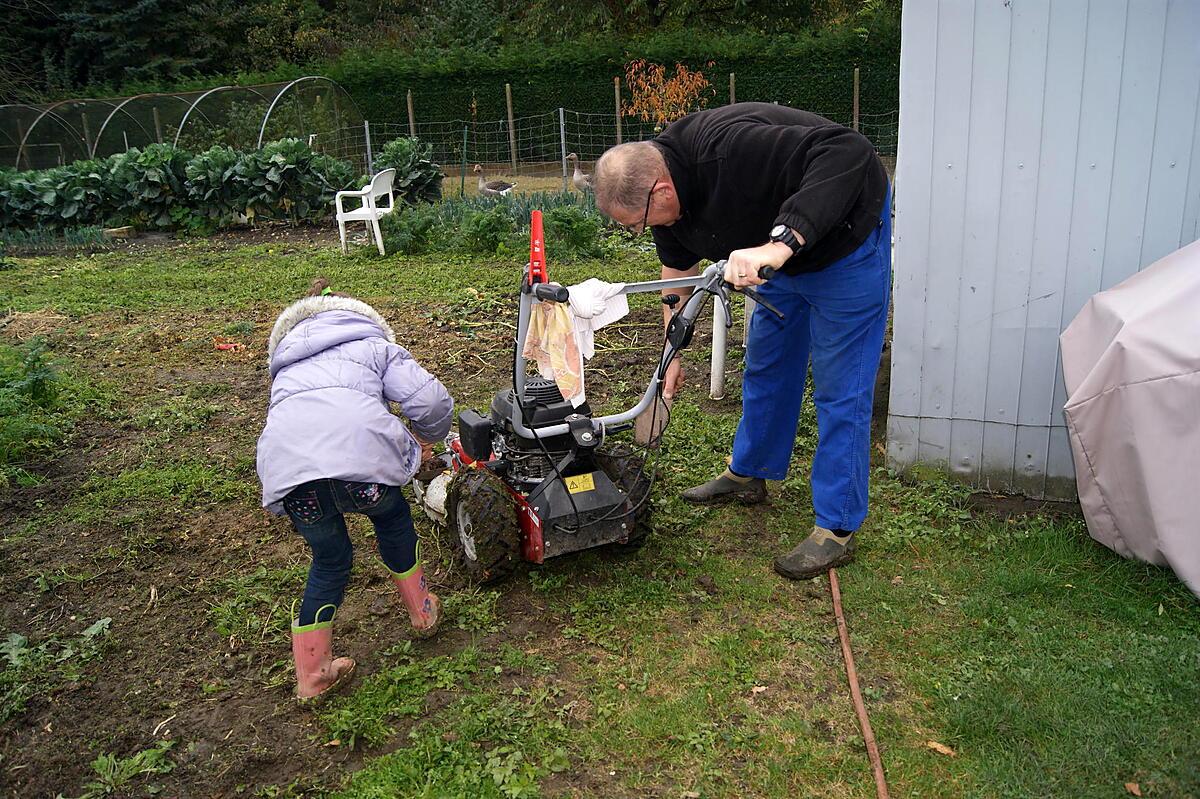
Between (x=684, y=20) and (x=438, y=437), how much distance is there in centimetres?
2282

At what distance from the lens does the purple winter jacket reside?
2.75 metres

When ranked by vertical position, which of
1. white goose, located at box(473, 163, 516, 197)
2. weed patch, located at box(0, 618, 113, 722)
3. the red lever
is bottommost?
weed patch, located at box(0, 618, 113, 722)

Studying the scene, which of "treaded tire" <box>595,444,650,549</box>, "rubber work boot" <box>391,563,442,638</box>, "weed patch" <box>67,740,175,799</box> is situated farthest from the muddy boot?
"treaded tire" <box>595,444,650,549</box>

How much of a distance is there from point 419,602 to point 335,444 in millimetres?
743

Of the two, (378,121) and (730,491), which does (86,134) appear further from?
(730,491)

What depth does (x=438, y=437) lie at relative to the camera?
322 cm

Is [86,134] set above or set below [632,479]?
above

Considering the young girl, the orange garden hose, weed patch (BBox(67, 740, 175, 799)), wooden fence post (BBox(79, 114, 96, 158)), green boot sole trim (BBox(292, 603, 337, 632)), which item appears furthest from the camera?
wooden fence post (BBox(79, 114, 96, 158))

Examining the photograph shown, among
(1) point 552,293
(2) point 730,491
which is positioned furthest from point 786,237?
(2) point 730,491

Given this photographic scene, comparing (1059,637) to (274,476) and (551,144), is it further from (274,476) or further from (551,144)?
(551,144)

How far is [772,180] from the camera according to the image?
3.21 meters

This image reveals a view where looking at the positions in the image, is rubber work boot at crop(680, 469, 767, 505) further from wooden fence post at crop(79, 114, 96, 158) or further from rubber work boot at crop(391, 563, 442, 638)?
wooden fence post at crop(79, 114, 96, 158)

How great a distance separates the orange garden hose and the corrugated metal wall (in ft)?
3.67

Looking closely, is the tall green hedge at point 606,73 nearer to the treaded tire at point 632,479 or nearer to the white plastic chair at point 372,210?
the white plastic chair at point 372,210
